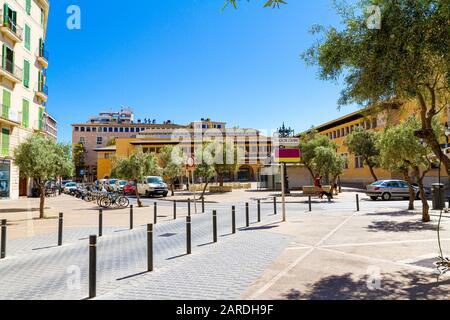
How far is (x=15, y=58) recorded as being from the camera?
28.0 m

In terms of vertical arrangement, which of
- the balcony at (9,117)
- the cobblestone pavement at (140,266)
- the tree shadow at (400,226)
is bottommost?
the cobblestone pavement at (140,266)

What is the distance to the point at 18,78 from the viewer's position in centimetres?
2780

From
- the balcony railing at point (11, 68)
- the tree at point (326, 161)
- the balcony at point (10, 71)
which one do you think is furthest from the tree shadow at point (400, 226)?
the balcony railing at point (11, 68)

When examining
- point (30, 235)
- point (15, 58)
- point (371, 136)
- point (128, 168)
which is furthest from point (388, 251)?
point (371, 136)

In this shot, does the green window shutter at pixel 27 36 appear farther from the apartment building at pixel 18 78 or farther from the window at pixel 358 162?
the window at pixel 358 162

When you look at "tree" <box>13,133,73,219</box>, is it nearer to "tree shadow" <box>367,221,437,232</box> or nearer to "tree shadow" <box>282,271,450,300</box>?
"tree shadow" <box>367,221,437,232</box>

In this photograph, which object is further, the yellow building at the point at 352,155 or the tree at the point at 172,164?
the yellow building at the point at 352,155

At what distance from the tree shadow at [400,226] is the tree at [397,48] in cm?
494

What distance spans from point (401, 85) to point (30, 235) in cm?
1147

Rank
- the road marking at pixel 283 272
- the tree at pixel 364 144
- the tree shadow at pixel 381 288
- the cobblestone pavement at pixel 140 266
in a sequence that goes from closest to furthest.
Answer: the tree shadow at pixel 381 288 < the road marking at pixel 283 272 < the cobblestone pavement at pixel 140 266 < the tree at pixel 364 144

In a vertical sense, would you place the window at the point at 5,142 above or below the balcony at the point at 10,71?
below

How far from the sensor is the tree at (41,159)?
1559 centimetres

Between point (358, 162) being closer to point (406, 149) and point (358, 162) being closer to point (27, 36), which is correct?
point (406, 149)

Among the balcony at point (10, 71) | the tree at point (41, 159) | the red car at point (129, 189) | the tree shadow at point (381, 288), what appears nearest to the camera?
the tree shadow at point (381, 288)
